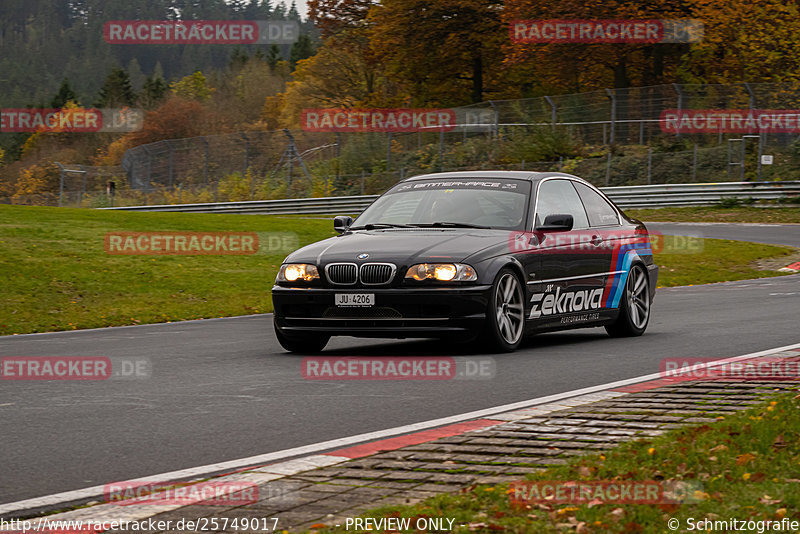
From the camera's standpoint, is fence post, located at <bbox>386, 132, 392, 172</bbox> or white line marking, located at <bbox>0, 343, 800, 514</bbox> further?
fence post, located at <bbox>386, 132, 392, 172</bbox>

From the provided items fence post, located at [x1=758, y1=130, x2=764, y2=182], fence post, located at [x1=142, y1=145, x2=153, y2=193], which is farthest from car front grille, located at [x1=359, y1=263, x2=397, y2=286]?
fence post, located at [x1=142, y1=145, x2=153, y2=193]

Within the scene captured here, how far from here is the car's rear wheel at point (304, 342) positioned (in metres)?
10.9

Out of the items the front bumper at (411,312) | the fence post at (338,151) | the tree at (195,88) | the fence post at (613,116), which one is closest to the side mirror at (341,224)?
the front bumper at (411,312)

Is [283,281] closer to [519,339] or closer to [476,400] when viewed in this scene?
[519,339]

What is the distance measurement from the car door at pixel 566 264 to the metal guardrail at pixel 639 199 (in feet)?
100

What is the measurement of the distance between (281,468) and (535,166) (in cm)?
4297

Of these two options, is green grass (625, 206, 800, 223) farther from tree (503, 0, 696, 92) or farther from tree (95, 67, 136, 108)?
tree (95, 67, 136, 108)

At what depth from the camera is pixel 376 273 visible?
34.0ft

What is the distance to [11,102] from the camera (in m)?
190

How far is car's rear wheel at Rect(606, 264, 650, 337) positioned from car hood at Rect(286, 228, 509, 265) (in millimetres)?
2087

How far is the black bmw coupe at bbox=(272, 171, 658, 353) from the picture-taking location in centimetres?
1036

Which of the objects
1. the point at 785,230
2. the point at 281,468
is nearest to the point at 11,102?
the point at 785,230

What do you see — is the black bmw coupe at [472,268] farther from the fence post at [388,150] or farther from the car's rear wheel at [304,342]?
the fence post at [388,150]

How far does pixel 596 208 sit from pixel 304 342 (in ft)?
11.9
